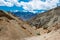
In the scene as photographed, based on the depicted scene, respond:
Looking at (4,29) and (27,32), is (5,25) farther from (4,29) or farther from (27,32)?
(27,32)

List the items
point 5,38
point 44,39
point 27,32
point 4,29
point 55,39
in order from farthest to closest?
point 27,32 < point 4,29 < point 5,38 < point 44,39 < point 55,39

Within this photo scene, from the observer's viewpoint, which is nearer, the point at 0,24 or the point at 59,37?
the point at 59,37

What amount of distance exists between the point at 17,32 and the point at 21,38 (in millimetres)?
1910

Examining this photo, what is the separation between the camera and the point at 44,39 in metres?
23.2

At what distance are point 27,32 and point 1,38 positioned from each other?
19.0 feet

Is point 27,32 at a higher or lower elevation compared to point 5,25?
lower

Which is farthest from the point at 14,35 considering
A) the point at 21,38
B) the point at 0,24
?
the point at 0,24

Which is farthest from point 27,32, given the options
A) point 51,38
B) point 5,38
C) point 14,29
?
point 51,38

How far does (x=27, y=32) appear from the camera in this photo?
2950 centimetres

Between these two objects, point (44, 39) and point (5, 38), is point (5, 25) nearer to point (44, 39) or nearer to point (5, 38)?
point (5, 38)

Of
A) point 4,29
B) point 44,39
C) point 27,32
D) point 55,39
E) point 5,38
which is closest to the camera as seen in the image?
point 55,39

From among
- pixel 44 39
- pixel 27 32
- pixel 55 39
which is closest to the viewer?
pixel 55 39

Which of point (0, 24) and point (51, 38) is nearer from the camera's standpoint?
point (51, 38)

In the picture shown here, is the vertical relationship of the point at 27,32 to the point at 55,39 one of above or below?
below
